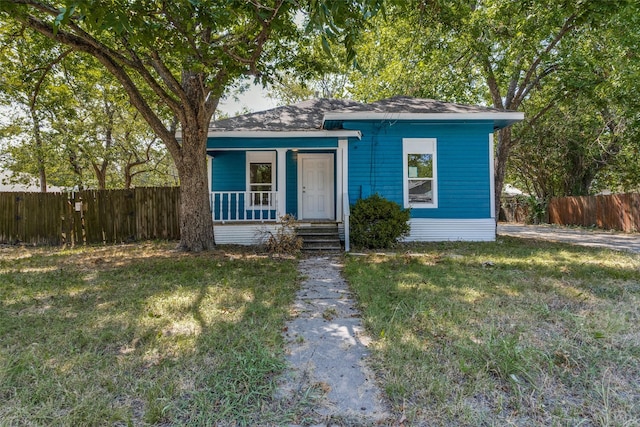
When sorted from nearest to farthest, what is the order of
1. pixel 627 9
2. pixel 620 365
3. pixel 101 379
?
pixel 101 379 → pixel 620 365 → pixel 627 9

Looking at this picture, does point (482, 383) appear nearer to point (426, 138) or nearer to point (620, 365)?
point (620, 365)

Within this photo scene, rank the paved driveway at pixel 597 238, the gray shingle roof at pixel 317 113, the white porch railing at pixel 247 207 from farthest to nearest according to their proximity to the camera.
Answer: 1. the white porch railing at pixel 247 207
2. the gray shingle roof at pixel 317 113
3. the paved driveway at pixel 597 238

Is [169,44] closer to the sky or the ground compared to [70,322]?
closer to the sky

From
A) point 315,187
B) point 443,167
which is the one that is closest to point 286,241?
point 315,187

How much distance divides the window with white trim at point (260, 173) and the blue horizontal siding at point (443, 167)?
252 cm

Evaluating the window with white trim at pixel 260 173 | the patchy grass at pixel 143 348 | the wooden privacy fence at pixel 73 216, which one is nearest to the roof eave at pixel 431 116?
the window with white trim at pixel 260 173

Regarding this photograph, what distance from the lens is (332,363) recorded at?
2.62m

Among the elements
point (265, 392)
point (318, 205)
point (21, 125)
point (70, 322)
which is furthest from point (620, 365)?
point (21, 125)

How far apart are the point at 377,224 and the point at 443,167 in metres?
2.78

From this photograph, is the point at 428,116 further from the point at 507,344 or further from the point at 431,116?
the point at 507,344

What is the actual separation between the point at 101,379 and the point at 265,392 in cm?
113

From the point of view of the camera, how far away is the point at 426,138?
961 cm

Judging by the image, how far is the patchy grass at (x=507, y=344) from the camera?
208 centimetres

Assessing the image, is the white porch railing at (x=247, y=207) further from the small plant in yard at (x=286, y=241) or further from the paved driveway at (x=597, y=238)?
the paved driveway at (x=597, y=238)
